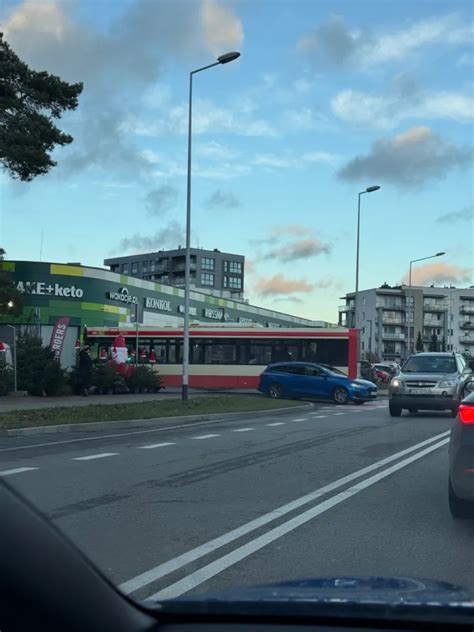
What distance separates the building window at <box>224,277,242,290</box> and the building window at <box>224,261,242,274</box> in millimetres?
1328

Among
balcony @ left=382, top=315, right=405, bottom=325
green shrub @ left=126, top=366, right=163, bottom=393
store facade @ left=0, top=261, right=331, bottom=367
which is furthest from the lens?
balcony @ left=382, top=315, right=405, bottom=325

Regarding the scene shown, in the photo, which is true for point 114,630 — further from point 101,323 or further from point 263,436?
point 101,323

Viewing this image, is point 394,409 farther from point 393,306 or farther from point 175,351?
point 393,306

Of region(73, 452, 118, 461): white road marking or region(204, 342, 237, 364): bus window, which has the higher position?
region(204, 342, 237, 364): bus window

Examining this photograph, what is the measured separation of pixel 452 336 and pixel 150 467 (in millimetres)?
131163

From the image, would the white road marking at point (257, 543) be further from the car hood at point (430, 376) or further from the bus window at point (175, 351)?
the bus window at point (175, 351)

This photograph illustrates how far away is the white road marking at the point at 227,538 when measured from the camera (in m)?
5.32

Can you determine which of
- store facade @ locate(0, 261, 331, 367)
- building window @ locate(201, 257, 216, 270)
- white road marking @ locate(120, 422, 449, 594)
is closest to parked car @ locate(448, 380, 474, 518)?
white road marking @ locate(120, 422, 449, 594)

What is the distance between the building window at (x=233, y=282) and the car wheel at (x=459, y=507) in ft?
419

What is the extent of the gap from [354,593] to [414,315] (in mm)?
130872

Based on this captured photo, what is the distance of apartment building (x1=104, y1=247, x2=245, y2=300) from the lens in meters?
128

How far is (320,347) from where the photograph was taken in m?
34.4

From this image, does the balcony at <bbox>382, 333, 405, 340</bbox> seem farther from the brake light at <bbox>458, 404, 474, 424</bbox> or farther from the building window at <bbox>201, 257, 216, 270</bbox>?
the brake light at <bbox>458, 404, 474, 424</bbox>

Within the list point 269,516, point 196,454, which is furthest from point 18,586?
point 196,454
